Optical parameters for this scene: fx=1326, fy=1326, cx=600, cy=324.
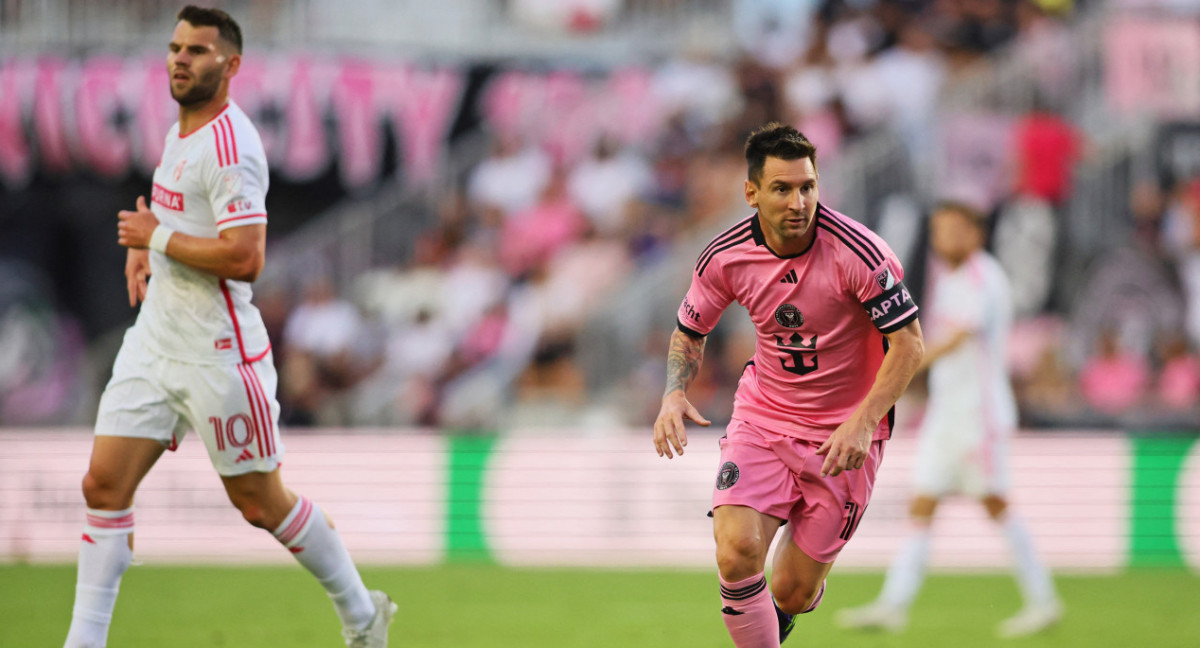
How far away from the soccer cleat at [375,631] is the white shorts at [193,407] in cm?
82

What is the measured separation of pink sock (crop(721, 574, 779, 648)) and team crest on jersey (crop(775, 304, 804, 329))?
3.06ft

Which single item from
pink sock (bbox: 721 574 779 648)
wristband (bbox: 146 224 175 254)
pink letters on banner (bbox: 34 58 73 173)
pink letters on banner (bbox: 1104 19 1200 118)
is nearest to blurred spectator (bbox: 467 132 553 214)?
pink letters on banner (bbox: 34 58 73 173)

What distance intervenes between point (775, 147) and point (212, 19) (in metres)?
2.23

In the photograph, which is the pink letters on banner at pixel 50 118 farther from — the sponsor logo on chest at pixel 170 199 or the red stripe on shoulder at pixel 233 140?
the red stripe on shoulder at pixel 233 140

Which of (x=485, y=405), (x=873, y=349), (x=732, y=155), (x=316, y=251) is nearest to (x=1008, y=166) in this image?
(x=732, y=155)

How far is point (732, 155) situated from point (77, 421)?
722cm

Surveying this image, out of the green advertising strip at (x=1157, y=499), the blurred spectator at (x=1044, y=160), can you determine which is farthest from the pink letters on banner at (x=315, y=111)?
the green advertising strip at (x=1157, y=499)

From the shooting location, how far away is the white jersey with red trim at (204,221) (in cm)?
504

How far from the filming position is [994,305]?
8.13 meters

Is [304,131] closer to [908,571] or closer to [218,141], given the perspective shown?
[908,571]

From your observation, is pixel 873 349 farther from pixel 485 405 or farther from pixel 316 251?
pixel 316 251

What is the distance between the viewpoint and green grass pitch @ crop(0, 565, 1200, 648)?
7.24m

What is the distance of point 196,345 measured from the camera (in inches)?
200

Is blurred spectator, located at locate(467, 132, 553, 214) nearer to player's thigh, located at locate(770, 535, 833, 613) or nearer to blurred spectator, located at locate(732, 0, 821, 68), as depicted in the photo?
blurred spectator, located at locate(732, 0, 821, 68)
